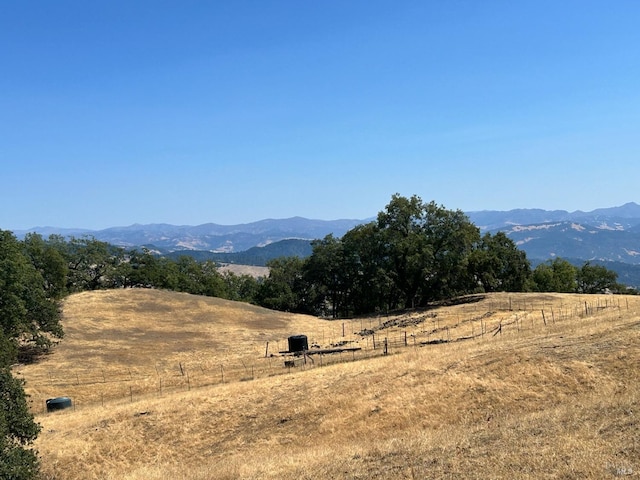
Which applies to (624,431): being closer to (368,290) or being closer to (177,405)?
(177,405)

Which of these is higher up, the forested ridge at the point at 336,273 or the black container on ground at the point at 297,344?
the forested ridge at the point at 336,273

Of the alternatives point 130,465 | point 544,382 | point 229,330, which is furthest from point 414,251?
point 130,465

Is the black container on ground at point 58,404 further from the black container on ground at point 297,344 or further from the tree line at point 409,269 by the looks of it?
the tree line at point 409,269

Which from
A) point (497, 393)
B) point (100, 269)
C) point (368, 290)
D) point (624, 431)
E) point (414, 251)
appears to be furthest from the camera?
point (100, 269)

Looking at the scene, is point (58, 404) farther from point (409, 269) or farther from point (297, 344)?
point (409, 269)

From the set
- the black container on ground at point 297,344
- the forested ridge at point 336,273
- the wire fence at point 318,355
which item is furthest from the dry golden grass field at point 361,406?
the forested ridge at point 336,273

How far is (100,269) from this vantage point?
302ft

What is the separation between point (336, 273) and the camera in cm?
8962

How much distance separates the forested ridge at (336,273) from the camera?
4856 centimetres

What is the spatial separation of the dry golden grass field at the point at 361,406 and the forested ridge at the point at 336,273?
269 inches

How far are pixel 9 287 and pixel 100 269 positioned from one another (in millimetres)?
50378

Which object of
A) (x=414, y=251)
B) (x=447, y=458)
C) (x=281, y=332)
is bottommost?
(x=281, y=332)

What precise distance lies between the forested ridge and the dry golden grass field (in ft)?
22.4

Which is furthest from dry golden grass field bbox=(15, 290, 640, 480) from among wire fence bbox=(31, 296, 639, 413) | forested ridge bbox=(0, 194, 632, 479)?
forested ridge bbox=(0, 194, 632, 479)
